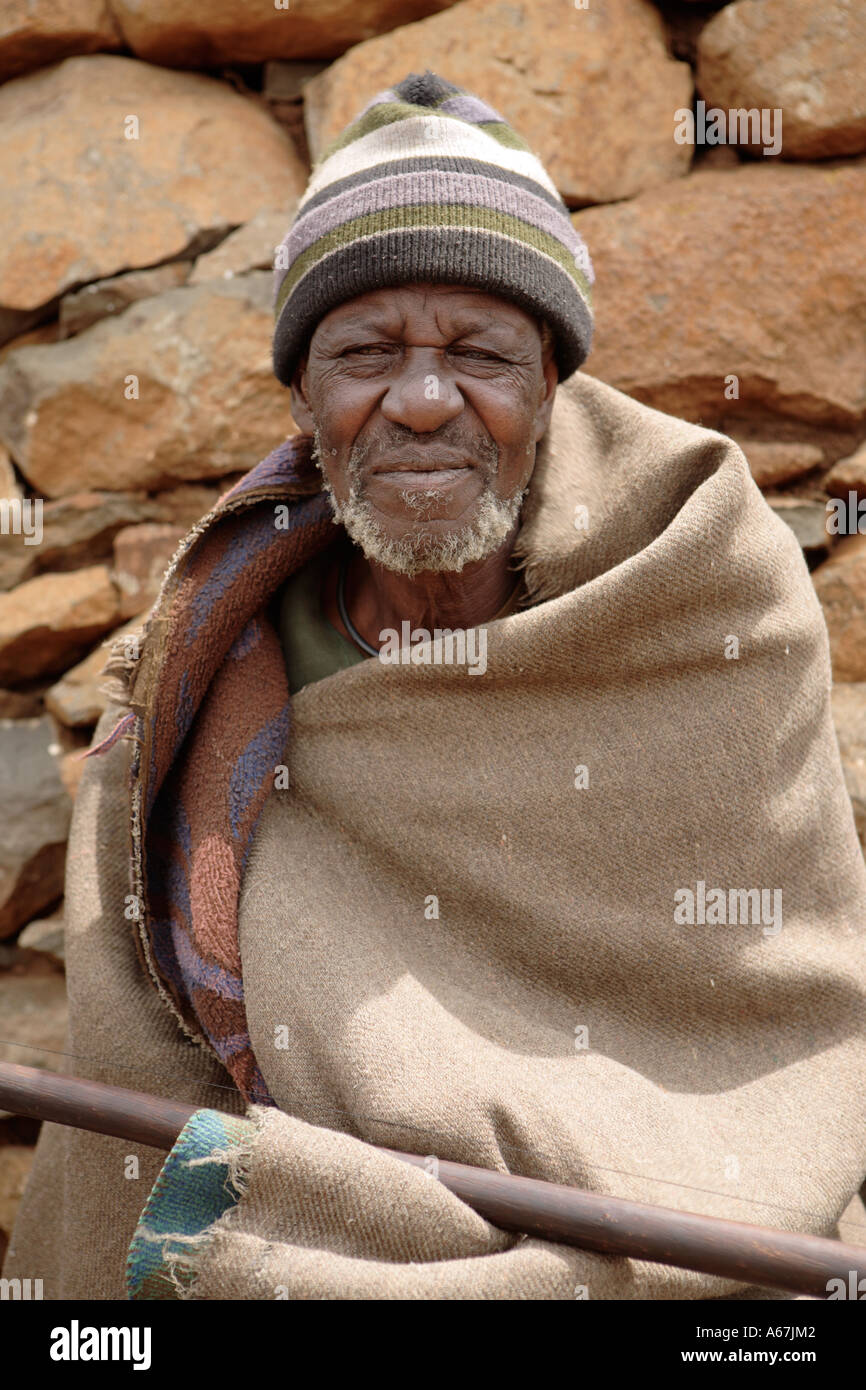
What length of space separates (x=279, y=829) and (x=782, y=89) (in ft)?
5.26

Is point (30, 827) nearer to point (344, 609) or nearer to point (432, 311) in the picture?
point (344, 609)

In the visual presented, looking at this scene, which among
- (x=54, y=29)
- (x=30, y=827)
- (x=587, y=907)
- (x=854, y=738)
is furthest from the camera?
(x=54, y=29)

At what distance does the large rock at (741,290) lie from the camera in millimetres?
2387

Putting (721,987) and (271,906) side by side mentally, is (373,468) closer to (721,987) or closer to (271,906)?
(271,906)

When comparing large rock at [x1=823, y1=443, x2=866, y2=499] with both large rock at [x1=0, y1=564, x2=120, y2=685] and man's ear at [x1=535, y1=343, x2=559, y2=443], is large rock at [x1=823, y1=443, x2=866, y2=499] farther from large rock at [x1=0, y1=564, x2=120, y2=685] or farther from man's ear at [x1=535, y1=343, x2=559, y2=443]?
large rock at [x1=0, y1=564, x2=120, y2=685]

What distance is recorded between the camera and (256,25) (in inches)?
100

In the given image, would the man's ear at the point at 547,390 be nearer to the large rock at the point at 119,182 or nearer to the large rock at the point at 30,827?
the large rock at the point at 119,182

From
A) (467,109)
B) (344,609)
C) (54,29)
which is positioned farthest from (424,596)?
(54,29)

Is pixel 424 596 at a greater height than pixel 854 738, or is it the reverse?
pixel 424 596

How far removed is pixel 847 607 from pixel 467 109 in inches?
41.6

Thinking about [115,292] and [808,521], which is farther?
[115,292]

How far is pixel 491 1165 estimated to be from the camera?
61.1 inches

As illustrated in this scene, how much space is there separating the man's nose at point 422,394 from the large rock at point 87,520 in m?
0.82

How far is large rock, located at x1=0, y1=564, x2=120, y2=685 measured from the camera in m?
2.54
